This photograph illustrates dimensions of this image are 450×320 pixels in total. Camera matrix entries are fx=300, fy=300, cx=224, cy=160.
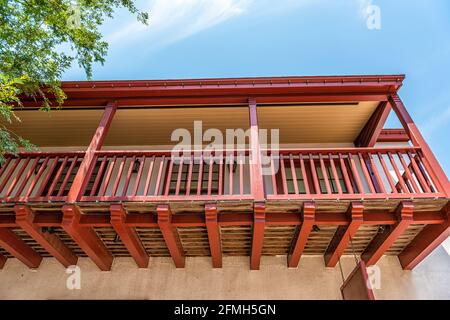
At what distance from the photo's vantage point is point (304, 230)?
513 centimetres

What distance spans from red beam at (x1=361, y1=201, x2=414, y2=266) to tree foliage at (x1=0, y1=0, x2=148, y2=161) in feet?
19.4

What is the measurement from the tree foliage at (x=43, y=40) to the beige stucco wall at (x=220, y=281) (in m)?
2.92

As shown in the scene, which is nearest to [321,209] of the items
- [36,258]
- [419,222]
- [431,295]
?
[419,222]

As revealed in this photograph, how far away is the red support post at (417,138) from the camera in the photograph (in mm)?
5109

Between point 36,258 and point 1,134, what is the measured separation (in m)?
2.85

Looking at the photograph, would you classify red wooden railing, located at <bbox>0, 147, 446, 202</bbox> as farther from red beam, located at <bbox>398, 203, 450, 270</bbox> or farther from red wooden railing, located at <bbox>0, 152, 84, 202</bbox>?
red beam, located at <bbox>398, 203, 450, 270</bbox>

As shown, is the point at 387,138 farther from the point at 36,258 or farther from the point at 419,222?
the point at 36,258

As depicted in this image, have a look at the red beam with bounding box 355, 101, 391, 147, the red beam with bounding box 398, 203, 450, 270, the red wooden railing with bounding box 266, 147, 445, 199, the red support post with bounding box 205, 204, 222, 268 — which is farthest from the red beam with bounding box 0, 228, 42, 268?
the red beam with bounding box 355, 101, 391, 147

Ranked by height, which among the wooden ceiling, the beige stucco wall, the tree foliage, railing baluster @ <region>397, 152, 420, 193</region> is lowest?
the beige stucco wall

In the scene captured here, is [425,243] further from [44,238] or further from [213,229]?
[44,238]

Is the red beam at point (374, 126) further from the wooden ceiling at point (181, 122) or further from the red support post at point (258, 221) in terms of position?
the red support post at point (258, 221)

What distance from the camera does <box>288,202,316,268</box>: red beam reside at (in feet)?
16.1

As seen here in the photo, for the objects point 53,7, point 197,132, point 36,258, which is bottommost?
point 36,258
